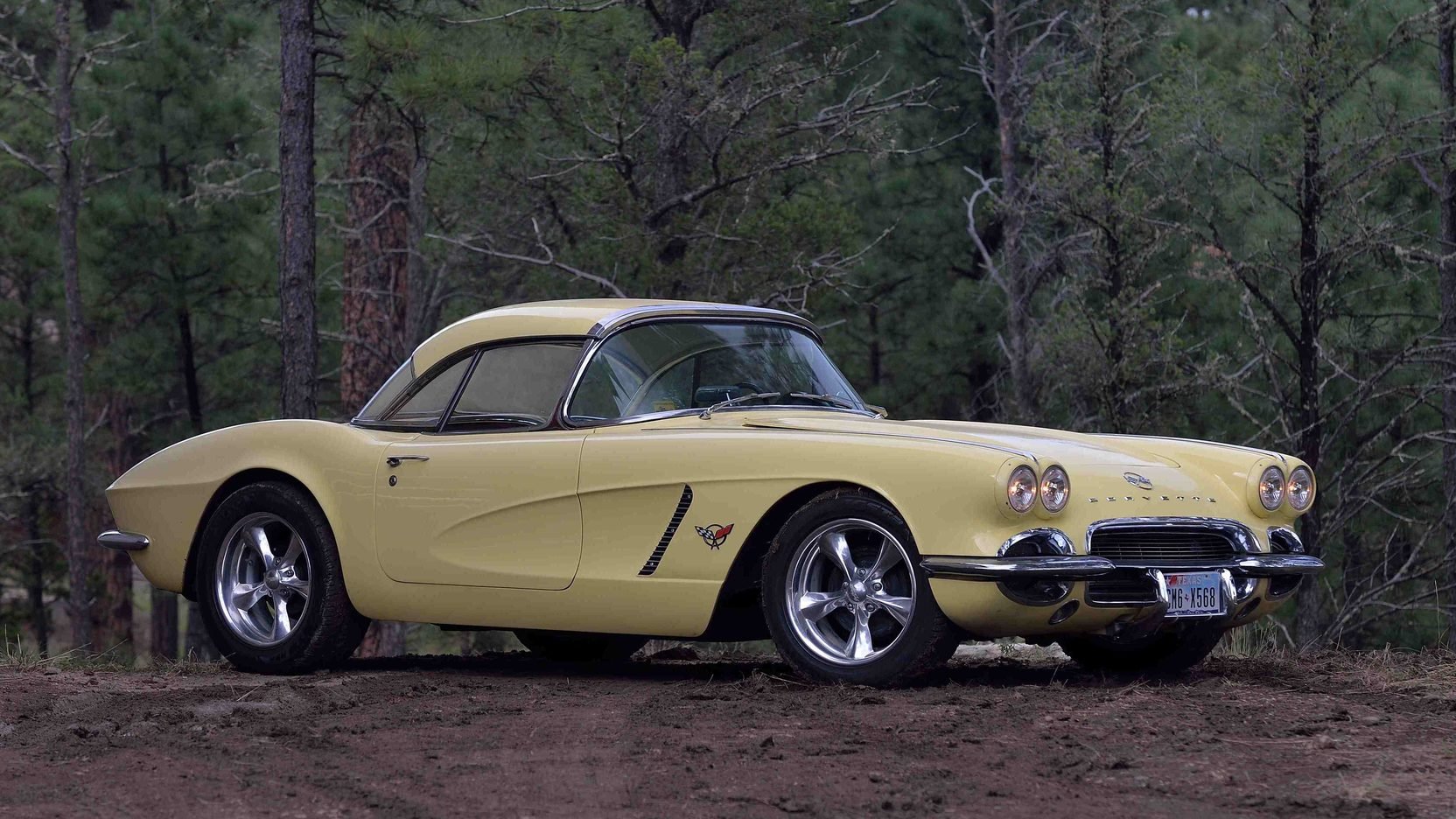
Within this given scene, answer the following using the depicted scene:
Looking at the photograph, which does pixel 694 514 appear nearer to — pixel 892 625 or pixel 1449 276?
pixel 892 625

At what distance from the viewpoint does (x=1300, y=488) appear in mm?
7629

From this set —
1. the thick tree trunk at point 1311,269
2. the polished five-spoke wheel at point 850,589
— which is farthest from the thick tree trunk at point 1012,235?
the polished five-spoke wheel at point 850,589

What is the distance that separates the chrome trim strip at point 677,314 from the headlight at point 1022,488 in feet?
6.36

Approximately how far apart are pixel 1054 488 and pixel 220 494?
4.29 metres

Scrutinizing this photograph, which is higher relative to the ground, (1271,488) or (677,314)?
(677,314)

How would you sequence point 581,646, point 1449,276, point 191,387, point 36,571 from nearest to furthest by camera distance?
point 581,646
point 1449,276
point 191,387
point 36,571

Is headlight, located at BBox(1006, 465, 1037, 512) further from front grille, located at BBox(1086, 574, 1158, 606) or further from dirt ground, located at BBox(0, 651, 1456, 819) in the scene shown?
dirt ground, located at BBox(0, 651, 1456, 819)

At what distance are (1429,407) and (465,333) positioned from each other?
59.7 ft

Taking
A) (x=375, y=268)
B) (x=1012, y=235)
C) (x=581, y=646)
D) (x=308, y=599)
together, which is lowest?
(x=581, y=646)

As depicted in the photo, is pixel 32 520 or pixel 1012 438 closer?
pixel 1012 438

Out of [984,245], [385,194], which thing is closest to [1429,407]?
[984,245]

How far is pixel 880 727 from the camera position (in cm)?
587

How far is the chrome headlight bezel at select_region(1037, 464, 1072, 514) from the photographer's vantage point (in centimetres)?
653

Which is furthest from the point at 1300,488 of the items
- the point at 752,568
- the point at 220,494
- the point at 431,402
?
the point at 220,494
